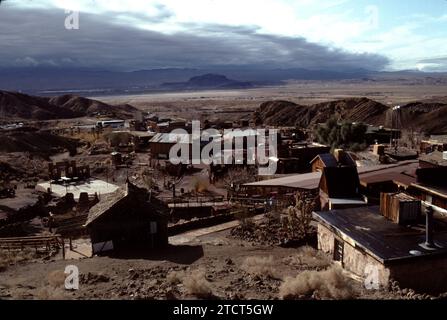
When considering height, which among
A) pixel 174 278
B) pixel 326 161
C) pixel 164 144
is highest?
pixel 326 161

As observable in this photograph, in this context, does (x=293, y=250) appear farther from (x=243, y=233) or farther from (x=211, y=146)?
(x=211, y=146)

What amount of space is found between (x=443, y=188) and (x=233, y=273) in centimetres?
744

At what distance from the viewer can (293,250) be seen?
1332 centimetres

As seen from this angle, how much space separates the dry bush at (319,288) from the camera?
7.56 metres

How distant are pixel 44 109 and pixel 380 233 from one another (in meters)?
85.8

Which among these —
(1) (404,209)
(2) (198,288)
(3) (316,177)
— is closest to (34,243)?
(2) (198,288)

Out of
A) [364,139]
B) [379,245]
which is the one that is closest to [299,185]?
[379,245]

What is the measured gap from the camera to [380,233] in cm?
1053

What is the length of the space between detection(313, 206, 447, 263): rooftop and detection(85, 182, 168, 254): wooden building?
4740 mm

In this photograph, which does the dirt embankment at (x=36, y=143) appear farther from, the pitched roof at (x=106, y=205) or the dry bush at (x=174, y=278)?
the dry bush at (x=174, y=278)

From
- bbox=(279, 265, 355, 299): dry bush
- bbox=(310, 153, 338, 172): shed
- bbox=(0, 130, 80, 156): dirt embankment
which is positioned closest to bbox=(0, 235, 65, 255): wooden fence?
bbox=(279, 265, 355, 299): dry bush

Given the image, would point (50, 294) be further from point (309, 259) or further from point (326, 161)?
point (326, 161)

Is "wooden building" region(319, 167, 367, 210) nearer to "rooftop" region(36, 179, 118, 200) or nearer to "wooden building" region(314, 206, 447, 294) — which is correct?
"wooden building" region(314, 206, 447, 294)

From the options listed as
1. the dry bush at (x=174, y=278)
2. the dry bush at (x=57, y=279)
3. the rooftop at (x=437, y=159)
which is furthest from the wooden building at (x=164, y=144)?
the dry bush at (x=174, y=278)
